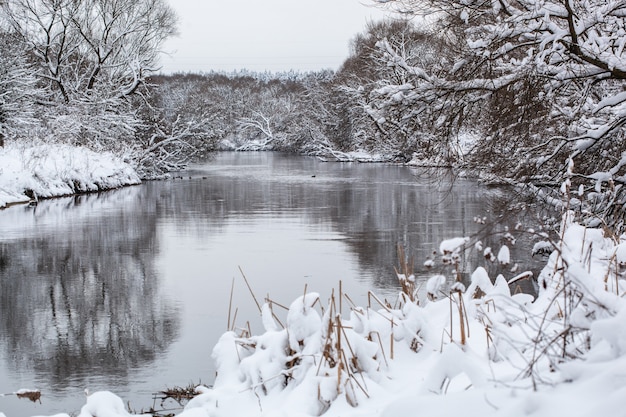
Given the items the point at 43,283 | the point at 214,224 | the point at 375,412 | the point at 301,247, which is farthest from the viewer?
the point at 214,224

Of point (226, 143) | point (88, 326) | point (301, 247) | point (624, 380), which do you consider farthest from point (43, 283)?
point (226, 143)

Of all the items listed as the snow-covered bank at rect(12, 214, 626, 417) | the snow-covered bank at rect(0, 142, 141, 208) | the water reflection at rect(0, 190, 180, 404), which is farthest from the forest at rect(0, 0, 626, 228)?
the water reflection at rect(0, 190, 180, 404)

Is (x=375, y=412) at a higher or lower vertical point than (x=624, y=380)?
lower

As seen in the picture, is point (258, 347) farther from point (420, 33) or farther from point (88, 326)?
point (420, 33)

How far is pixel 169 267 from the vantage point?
12148 mm

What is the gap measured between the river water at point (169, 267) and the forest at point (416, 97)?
1305 mm

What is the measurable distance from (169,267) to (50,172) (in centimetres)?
1341

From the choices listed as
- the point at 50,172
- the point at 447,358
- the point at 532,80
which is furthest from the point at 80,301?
the point at 50,172

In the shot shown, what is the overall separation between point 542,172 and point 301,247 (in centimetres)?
512

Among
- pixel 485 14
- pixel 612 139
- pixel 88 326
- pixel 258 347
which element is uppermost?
pixel 485 14

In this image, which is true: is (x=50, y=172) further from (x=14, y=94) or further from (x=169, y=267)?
(x=169, y=267)

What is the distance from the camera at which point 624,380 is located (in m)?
2.42

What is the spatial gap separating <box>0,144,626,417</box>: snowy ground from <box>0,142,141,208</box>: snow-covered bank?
691 inches

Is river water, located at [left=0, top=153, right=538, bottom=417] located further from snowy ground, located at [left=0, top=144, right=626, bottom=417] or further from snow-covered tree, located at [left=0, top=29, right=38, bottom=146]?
snow-covered tree, located at [left=0, top=29, right=38, bottom=146]
